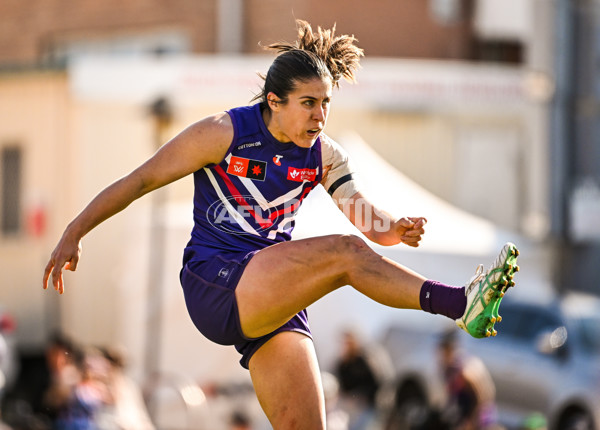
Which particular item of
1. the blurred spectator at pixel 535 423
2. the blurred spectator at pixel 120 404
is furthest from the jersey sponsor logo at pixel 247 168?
the blurred spectator at pixel 535 423

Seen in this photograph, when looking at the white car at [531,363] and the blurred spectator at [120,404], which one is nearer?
the blurred spectator at [120,404]

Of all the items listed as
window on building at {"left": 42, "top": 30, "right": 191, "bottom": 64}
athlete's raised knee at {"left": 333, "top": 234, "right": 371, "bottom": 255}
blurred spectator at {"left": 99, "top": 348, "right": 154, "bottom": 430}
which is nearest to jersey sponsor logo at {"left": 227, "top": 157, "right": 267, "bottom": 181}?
athlete's raised knee at {"left": 333, "top": 234, "right": 371, "bottom": 255}

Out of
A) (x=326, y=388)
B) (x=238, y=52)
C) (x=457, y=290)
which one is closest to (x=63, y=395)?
(x=326, y=388)

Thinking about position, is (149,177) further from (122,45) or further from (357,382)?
(122,45)

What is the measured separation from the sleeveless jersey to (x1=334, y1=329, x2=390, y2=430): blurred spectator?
6976mm

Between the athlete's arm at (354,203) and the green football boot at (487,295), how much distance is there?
1.62 feet

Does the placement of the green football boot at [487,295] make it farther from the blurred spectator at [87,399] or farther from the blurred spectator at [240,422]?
the blurred spectator at [240,422]

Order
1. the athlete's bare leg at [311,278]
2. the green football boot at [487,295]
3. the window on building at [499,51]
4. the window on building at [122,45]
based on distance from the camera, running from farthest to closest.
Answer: the window on building at [122,45]
the window on building at [499,51]
the athlete's bare leg at [311,278]
the green football boot at [487,295]

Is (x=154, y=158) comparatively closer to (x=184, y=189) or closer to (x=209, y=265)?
(x=209, y=265)

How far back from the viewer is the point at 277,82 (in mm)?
4742

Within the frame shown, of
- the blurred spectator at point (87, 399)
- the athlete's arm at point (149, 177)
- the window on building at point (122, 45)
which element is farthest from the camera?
the window on building at point (122, 45)

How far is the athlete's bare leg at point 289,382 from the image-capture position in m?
4.82

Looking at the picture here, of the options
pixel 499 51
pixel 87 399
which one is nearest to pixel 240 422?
pixel 87 399

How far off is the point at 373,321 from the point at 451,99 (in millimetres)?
5343
